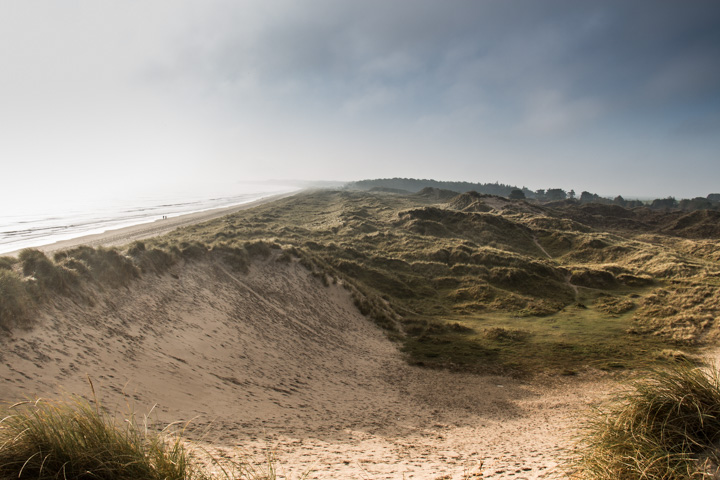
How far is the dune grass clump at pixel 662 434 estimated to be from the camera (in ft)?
15.1

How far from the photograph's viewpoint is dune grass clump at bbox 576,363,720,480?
459 centimetres

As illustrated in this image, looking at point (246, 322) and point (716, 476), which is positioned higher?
point (716, 476)

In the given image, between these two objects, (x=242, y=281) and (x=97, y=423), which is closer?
(x=97, y=423)

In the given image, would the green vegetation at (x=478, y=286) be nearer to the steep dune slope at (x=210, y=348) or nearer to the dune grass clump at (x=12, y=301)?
the dune grass clump at (x=12, y=301)

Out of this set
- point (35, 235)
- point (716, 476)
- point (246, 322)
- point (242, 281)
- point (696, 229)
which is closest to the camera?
point (716, 476)

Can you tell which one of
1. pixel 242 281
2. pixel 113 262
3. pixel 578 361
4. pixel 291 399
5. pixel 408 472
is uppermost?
pixel 113 262

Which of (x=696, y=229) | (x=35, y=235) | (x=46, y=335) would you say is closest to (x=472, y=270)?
(x=46, y=335)

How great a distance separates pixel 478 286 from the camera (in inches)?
1246

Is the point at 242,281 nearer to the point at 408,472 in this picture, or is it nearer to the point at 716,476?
the point at 408,472

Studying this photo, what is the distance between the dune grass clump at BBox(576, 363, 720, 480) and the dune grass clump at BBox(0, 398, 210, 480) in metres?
5.60

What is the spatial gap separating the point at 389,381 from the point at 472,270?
2433 cm

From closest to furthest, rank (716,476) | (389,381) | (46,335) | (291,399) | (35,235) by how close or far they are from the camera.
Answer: (716,476)
(46,335)
(291,399)
(389,381)
(35,235)

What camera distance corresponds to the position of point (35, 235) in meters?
42.2

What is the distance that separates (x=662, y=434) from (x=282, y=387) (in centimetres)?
1074
